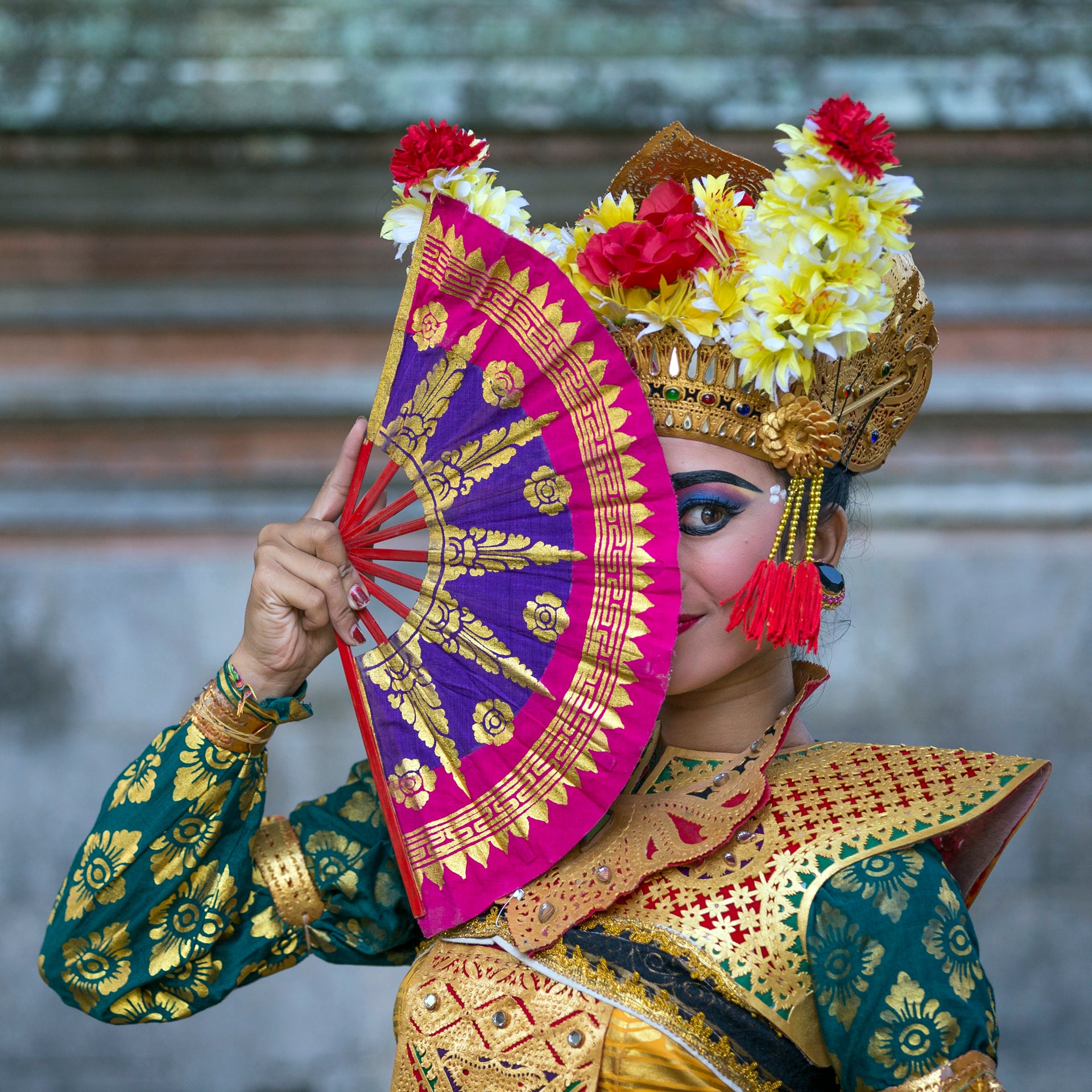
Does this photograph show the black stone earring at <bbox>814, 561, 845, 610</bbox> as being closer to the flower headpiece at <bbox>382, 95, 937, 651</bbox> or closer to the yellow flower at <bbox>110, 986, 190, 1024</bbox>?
the flower headpiece at <bbox>382, 95, 937, 651</bbox>

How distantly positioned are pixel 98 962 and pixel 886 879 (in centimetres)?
113

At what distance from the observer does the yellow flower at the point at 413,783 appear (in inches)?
65.9

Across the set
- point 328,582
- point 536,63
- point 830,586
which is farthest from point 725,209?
point 536,63

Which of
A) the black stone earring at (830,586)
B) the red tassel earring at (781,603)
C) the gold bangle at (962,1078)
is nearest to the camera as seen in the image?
the gold bangle at (962,1078)

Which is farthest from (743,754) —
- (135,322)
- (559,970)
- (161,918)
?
(135,322)

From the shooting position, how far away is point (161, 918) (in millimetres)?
1782

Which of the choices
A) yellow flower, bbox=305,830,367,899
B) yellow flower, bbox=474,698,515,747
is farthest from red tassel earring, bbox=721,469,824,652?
yellow flower, bbox=305,830,367,899

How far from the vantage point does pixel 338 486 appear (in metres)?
1.79

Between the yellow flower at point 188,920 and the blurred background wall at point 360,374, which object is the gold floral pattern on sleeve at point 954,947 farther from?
the blurred background wall at point 360,374

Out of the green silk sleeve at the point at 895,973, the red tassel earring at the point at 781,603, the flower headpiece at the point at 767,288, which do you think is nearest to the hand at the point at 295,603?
the flower headpiece at the point at 767,288

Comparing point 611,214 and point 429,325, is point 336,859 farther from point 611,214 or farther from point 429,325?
point 611,214

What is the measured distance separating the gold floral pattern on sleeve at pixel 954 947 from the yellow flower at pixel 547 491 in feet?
2.20

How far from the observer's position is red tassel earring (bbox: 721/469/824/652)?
1543mm

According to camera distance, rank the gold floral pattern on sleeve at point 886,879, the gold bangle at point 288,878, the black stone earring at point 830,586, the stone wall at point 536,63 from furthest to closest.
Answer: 1. the stone wall at point 536,63
2. the gold bangle at point 288,878
3. the black stone earring at point 830,586
4. the gold floral pattern on sleeve at point 886,879
